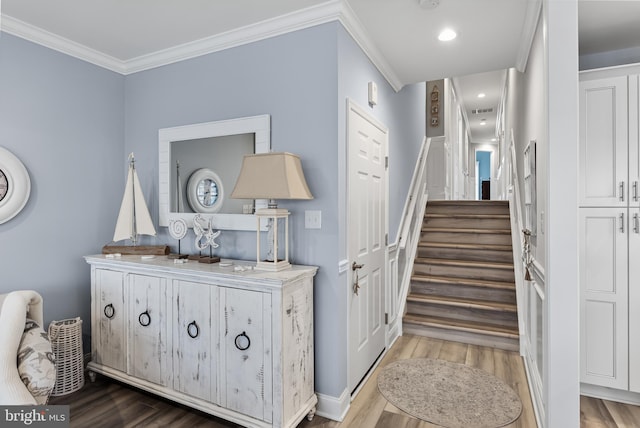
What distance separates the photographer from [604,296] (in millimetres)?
2270

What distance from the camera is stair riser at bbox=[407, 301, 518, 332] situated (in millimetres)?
3326

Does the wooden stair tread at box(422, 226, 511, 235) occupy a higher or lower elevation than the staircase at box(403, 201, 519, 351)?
higher

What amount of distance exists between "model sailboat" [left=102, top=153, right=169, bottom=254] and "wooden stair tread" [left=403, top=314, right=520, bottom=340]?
7.88ft

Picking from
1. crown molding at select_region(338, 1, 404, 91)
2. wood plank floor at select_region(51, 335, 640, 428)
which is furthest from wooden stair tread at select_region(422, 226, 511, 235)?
crown molding at select_region(338, 1, 404, 91)

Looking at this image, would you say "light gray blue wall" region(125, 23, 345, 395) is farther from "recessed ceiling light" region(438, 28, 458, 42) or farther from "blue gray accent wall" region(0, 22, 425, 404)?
"recessed ceiling light" region(438, 28, 458, 42)

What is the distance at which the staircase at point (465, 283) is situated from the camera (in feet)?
10.9

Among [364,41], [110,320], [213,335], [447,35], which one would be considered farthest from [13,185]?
[447,35]

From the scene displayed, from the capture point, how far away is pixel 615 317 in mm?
2250

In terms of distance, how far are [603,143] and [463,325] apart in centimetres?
191

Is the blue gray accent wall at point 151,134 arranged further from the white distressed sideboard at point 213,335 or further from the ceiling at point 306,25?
the white distressed sideboard at point 213,335

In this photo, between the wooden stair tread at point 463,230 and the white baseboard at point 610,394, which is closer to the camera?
the white baseboard at point 610,394

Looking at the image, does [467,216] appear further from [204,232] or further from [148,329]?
[148,329]

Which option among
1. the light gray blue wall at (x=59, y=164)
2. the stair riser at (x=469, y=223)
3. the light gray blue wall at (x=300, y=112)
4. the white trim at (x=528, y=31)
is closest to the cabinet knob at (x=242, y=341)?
the light gray blue wall at (x=300, y=112)

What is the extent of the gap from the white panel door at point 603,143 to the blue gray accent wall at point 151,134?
1.41 m
